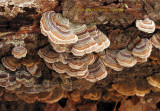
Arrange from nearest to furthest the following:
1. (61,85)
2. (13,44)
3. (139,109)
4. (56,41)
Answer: (56,41) → (13,44) → (61,85) → (139,109)

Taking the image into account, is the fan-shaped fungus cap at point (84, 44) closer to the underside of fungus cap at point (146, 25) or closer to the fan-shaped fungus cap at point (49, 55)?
the fan-shaped fungus cap at point (49, 55)

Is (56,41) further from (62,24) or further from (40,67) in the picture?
(40,67)

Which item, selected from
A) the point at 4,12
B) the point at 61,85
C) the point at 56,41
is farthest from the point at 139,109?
the point at 4,12

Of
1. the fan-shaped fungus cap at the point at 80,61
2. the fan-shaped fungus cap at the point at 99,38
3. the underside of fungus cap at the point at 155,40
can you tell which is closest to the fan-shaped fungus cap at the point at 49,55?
the fan-shaped fungus cap at the point at 80,61

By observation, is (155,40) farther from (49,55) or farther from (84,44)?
(49,55)

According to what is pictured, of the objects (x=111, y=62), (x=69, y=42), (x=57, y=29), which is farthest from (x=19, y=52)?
(x=111, y=62)
